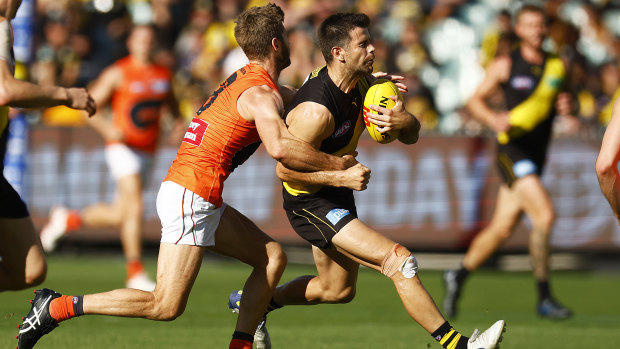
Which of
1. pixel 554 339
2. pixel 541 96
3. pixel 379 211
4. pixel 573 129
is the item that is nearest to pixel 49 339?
pixel 554 339

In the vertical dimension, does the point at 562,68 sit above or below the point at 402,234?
above

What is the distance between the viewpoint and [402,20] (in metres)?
18.5

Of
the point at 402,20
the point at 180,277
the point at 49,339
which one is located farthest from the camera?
the point at 402,20

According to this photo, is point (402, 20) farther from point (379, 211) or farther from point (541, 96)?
point (541, 96)

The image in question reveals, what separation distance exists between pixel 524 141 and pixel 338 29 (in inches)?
186

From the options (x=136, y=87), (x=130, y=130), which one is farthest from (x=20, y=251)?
(x=136, y=87)

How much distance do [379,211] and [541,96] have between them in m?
4.13

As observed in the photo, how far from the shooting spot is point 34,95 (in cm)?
636

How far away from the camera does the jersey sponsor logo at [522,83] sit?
11219 millimetres

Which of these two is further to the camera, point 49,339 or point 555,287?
point 555,287

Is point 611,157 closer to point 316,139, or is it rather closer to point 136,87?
point 316,139

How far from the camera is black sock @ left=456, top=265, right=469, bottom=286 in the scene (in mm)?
10508

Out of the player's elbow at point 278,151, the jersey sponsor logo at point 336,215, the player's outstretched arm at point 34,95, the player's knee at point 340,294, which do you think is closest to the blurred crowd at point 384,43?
the player's knee at point 340,294

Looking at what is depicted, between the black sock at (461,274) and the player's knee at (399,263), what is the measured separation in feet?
13.5
